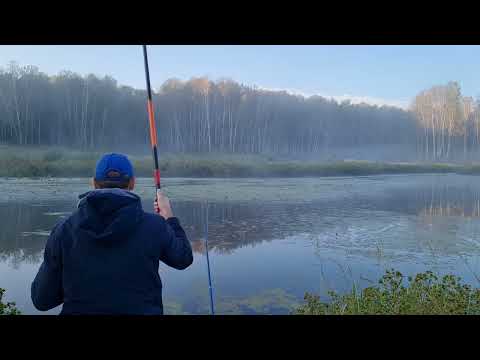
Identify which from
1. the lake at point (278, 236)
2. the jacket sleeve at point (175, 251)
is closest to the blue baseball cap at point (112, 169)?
the jacket sleeve at point (175, 251)

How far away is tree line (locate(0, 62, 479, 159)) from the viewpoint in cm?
669

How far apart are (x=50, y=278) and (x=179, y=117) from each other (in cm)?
626

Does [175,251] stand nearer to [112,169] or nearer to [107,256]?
[107,256]

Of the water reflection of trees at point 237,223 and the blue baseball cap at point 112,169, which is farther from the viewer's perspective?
the water reflection of trees at point 237,223

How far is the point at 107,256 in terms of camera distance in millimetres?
1165

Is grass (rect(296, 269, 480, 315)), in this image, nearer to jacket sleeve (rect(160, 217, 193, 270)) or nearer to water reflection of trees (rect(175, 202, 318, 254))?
jacket sleeve (rect(160, 217, 193, 270))

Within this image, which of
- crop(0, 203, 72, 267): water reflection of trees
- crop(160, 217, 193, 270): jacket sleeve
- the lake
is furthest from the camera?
crop(0, 203, 72, 267): water reflection of trees

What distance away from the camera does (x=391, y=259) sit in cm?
528

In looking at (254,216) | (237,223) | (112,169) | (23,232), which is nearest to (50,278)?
(112,169)

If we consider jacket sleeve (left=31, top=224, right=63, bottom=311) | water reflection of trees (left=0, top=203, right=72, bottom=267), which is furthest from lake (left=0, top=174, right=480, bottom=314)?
jacket sleeve (left=31, top=224, right=63, bottom=311)

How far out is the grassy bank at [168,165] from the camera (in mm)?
7961

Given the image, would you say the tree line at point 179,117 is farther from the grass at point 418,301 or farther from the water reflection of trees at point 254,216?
the grass at point 418,301

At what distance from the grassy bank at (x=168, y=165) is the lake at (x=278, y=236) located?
455mm
